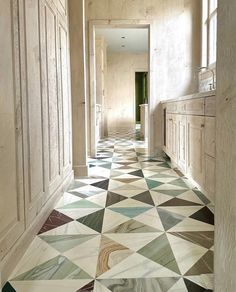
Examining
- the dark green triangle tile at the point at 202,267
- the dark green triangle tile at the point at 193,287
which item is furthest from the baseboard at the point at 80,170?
the dark green triangle tile at the point at 193,287

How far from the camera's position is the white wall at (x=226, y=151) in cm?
83

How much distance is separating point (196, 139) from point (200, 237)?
104 centimetres

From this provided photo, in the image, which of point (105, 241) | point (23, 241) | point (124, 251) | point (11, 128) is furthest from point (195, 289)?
point (11, 128)

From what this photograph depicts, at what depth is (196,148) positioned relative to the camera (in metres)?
2.61

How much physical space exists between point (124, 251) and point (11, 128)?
0.90m

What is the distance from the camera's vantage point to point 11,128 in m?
1.45

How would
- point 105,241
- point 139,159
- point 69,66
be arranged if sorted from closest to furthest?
1. point 105,241
2. point 69,66
3. point 139,159

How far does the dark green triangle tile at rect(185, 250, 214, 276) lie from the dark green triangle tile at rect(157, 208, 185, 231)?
0.42m

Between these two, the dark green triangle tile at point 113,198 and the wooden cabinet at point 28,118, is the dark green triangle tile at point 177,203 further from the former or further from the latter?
the wooden cabinet at point 28,118

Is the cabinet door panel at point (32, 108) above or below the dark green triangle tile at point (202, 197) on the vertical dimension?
above

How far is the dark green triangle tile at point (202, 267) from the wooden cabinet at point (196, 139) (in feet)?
1.95

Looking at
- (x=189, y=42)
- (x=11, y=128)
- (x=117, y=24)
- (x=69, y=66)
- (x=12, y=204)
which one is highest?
(x=117, y=24)

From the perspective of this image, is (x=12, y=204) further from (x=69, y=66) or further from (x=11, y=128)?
(x=69, y=66)

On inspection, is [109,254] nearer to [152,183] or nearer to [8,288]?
[8,288]
